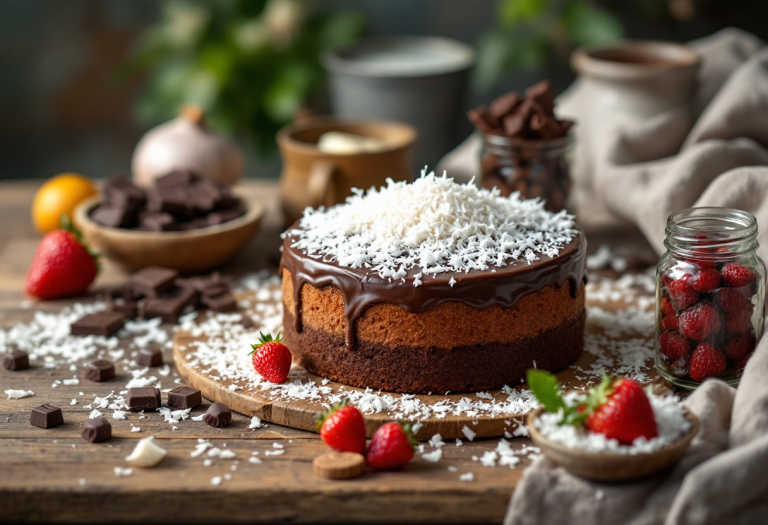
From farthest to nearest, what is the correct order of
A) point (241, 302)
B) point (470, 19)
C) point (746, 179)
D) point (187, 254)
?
point (470, 19) → point (187, 254) → point (241, 302) → point (746, 179)

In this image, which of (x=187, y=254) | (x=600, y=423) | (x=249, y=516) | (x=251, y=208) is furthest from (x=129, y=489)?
(x=251, y=208)

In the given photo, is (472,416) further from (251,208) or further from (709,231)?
(251,208)

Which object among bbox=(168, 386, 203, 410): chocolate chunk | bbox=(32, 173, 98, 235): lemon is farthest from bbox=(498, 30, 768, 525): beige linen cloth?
bbox=(32, 173, 98, 235): lemon

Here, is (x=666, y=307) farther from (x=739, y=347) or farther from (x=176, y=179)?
(x=176, y=179)

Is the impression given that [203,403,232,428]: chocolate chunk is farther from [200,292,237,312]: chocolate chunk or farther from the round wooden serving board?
[200,292,237,312]: chocolate chunk

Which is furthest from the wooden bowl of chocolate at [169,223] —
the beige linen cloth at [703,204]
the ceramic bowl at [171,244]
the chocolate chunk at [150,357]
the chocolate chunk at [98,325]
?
the beige linen cloth at [703,204]
